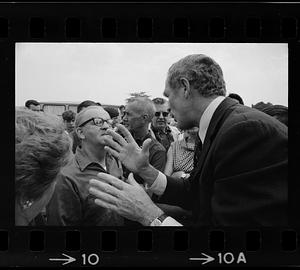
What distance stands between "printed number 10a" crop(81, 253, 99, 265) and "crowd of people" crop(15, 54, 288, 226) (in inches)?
9.9

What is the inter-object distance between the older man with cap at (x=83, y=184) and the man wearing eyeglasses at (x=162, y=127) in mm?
359

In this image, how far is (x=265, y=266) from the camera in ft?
19.4

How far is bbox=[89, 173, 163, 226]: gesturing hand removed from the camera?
19.1 ft

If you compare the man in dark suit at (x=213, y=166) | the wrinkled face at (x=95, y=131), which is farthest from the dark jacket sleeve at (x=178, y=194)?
the wrinkled face at (x=95, y=131)

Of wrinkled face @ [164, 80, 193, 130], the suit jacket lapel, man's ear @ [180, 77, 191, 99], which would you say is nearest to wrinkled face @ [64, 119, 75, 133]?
wrinkled face @ [164, 80, 193, 130]

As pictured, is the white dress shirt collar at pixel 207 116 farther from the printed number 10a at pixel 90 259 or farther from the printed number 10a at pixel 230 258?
the printed number 10a at pixel 90 259

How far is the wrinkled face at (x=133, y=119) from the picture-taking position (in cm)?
584

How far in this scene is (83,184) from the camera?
230 inches

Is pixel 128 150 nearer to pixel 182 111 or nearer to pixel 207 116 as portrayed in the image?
pixel 182 111
